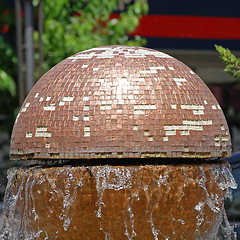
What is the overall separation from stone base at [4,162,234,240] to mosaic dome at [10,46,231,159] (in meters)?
0.12

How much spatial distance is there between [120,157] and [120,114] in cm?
31

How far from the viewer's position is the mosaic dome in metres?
5.10

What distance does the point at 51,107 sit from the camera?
532 centimetres

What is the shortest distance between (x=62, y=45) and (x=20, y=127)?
653 cm

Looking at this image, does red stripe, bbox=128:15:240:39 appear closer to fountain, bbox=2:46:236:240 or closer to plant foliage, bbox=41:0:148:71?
plant foliage, bbox=41:0:148:71

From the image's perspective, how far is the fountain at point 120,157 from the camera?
511 cm

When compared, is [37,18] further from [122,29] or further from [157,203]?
[157,203]

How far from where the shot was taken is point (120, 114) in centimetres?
512

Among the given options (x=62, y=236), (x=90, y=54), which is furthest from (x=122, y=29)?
→ (x=62, y=236)

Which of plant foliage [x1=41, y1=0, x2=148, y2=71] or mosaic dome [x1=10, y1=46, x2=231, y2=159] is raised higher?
mosaic dome [x1=10, y1=46, x2=231, y2=159]

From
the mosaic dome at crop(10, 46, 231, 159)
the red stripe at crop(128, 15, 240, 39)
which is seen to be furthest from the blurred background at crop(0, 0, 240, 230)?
the mosaic dome at crop(10, 46, 231, 159)

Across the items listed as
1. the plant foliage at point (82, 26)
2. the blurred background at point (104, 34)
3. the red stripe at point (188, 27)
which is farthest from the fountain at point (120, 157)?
the red stripe at point (188, 27)

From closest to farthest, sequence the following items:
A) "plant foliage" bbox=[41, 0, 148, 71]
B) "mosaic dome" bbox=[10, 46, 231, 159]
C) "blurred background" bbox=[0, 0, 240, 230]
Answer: "mosaic dome" bbox=[10, 46, 231, 159]
"blurred background" bbox=[0, 0, 240, 230]
"plant foliage" bbox=[41, 0, 148, 71]

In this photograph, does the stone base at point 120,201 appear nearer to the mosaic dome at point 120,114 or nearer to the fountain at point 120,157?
the fountain at point 120,157
